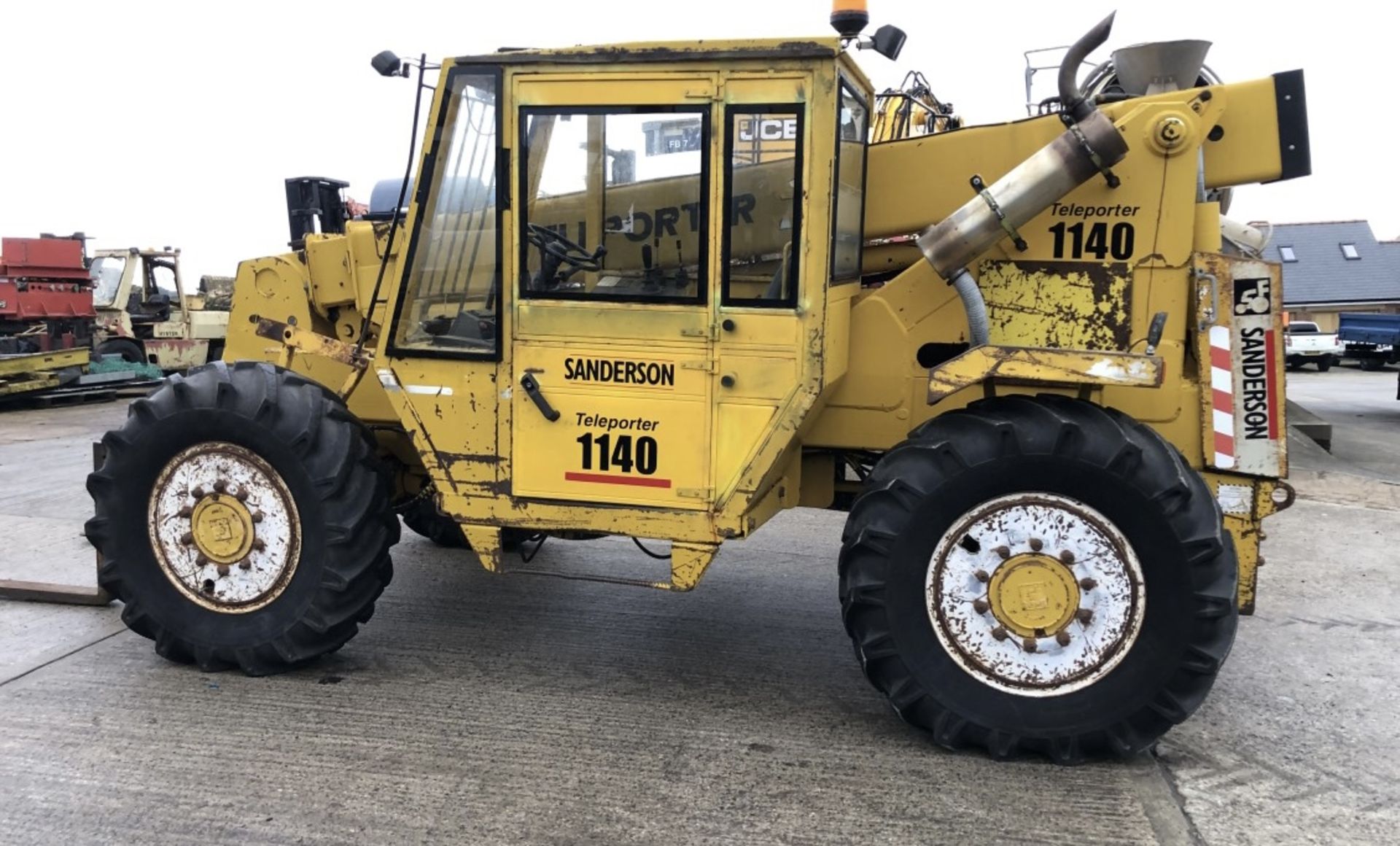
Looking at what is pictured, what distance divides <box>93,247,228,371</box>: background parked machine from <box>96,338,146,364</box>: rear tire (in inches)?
0.5

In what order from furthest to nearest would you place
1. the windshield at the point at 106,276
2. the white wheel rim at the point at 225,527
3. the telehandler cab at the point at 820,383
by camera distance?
the windshield at the point at 106,276, the white wheel rim at the point at 225,527, the telehandler cab at the point at 820,383

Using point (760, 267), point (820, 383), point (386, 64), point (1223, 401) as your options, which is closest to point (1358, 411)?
point (1223, 401)

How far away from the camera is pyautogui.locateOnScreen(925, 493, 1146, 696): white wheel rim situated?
3457 millimetres

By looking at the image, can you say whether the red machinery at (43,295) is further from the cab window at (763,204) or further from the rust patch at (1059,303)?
the rust patch at (1059,303)

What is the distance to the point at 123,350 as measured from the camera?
1778 centimetres

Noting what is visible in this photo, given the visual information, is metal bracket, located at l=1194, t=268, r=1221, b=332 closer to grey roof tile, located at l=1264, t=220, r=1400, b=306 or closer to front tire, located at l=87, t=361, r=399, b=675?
front tire, located at l=87, t=361, r=399, b=675

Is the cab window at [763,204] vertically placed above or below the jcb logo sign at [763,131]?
below

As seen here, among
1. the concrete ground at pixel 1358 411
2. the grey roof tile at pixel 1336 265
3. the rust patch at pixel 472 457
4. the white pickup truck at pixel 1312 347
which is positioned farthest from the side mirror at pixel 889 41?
the grey roof tile at pixel 1336 265

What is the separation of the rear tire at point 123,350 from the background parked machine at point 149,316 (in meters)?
0.01

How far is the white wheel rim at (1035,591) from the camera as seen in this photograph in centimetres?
346

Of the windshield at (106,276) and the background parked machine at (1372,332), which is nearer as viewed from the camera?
the windshield at (106,276)

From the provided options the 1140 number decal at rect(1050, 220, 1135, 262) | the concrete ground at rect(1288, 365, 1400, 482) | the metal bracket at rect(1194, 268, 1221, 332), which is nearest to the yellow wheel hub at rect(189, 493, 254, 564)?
the 1140 number decal at rect(1050, 220, 1135, 262)

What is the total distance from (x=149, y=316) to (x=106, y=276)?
102 centimetres

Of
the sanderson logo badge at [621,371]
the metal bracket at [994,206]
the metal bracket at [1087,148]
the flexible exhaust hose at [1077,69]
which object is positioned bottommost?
the sanderson logo badge at [621,371]
